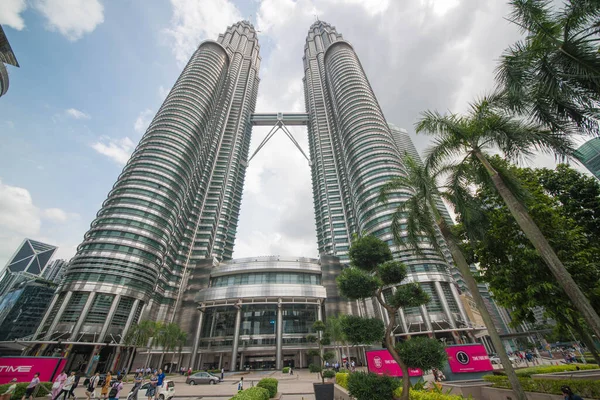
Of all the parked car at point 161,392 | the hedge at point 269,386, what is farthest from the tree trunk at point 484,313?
the parked car at point 161,392

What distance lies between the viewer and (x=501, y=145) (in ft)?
36.0

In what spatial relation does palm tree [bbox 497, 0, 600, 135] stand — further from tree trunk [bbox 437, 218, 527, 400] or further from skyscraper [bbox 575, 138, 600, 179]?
tree trunk [bbox 437, 218, 527, 400]

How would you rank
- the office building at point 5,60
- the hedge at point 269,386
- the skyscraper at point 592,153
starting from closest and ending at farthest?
the skyscraper at point 592,153 < the hedge at point 269,386 < the office building at point 5,60

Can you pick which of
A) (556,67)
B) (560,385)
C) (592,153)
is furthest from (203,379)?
(592,153)

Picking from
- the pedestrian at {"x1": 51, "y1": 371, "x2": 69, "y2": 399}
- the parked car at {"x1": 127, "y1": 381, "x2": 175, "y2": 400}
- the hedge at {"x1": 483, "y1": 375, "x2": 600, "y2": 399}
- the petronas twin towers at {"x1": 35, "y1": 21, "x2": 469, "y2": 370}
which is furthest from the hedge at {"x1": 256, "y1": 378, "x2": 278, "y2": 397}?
the petronas twin towers at {"x1": 35, "y1": 21, "x2": 469, "y2": 370}

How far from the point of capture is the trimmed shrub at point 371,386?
8844 millimetres

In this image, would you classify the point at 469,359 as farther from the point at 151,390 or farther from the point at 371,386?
the point at 151,390

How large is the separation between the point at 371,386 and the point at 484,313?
19.7ft

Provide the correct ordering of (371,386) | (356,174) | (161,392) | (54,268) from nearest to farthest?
(371,386), (161,392), (356,174), (54,268)

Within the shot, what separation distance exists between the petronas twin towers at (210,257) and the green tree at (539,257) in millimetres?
18904

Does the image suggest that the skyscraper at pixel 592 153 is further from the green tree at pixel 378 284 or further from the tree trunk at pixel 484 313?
the green tree at pixel 378 284

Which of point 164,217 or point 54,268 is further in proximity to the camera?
point 54,268

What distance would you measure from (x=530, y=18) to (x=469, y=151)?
17.2 ft

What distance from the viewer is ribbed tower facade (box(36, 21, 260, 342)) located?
4462 cm
